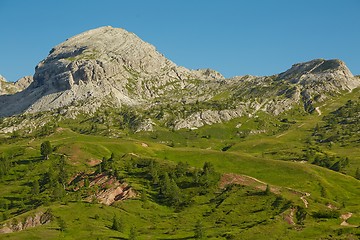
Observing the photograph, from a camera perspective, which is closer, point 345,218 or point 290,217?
point 290,217

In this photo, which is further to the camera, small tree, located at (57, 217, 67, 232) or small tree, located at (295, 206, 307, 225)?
small tree, located at (295, 206, 307, 225)

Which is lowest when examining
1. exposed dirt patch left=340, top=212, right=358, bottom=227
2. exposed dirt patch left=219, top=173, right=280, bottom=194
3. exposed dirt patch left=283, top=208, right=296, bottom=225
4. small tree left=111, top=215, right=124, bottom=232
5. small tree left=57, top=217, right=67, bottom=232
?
exposed dirt patch left=340, top=212, right=358, bottom=227

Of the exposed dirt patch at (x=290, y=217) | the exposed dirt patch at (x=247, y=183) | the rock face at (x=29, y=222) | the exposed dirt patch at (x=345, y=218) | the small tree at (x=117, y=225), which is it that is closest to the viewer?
the exposed dirt patch at (x=345, y=218)

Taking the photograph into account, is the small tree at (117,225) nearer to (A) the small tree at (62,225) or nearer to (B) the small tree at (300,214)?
(A) the small tree at (62,225)

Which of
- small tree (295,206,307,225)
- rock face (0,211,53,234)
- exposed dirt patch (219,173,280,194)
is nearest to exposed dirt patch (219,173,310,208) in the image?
exposed dirt patch (219,173,280,194)

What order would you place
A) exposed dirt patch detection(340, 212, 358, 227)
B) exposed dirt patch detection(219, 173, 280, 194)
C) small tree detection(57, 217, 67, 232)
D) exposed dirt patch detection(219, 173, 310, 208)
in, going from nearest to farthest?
small tree detection(57, 217, 67, 232) → exposed dirt patch detection(340, 212, 358, 227) → exposed dirt patch detection(219, 173, 310, 208) → exposed dirt patch detection(219, 173, 280, 194)

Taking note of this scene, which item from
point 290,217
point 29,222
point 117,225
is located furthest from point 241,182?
point 29,222

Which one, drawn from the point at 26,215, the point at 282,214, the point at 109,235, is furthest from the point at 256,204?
the point at 26,215

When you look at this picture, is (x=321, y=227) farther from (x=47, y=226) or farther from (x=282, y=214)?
(x=47, y=226)

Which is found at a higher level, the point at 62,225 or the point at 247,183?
the point at 247,183

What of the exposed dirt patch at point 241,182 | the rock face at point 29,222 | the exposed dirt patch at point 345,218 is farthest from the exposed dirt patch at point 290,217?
the rock face at point 29,222

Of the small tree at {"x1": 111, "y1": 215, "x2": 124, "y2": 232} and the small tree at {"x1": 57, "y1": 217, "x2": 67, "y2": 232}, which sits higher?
the small tree at {"x1": 57, "y1": 217, "x2": 67, "y2": 232}

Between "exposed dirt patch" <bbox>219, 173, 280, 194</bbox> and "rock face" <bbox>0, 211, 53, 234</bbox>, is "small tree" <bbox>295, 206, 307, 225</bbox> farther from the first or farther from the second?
"rock face" <bbox>0, 211, 53, 234</bbox>

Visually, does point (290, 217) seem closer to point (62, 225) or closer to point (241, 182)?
point (241, 182)
